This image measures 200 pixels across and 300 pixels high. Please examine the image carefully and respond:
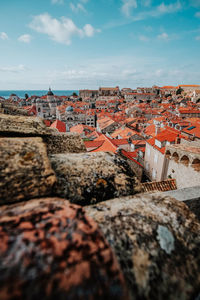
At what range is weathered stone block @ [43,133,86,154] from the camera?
2.81 m

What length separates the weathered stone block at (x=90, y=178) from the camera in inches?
62.2

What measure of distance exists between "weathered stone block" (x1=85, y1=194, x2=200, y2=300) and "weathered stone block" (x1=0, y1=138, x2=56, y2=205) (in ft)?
1.56

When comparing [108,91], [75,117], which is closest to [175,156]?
[75,117]

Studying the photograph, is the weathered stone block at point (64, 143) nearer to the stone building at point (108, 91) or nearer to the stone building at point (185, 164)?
the stone building at point (185, 164)

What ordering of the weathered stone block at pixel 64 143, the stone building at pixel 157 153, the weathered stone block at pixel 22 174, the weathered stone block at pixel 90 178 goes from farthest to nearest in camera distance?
1. the stone building at pixel 157 153
2. the weathered stone block at pixel 64 143
3. the weathered stone block at pixel 90 178
4. the weathered stone block at pixel 22 174

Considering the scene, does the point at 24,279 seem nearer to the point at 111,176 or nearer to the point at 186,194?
the point at 111,176

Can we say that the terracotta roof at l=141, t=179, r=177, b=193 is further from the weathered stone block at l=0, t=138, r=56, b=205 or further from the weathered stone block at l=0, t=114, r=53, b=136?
the weathered stone block at l=0, t=138, r=56, b=205

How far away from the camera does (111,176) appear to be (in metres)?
1.83

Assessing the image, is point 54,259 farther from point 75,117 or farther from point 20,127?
point 75,117

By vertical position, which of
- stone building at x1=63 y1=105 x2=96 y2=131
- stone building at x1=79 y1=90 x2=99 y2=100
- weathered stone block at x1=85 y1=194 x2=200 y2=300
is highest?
stone building at x1=79 y1=90 x2=99 y2=100

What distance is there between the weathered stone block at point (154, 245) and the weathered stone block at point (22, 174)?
0.48 metres

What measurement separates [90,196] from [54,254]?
83cm

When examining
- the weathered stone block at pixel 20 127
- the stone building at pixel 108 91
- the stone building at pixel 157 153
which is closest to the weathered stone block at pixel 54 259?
the weathered stone block at pixel 20 127

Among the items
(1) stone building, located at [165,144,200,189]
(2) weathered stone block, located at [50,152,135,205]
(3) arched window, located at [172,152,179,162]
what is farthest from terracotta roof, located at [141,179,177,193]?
(2) weathered stone block, located at [50,152,135,205]
